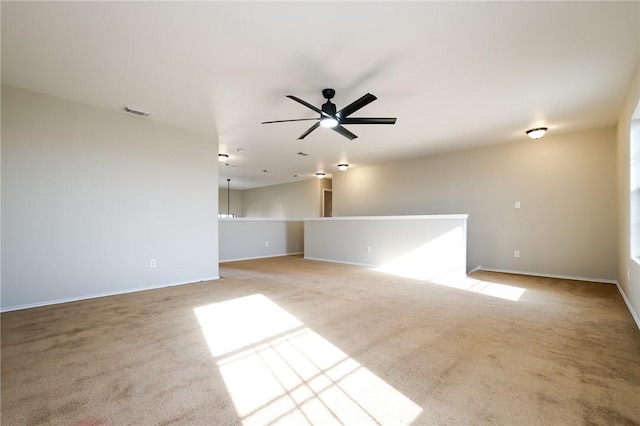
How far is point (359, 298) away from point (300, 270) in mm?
2196

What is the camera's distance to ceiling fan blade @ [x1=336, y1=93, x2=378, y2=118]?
2.64m

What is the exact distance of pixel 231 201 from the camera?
41.0 feet

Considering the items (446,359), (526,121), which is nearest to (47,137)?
(446,359)

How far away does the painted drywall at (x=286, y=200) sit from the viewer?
9.80m

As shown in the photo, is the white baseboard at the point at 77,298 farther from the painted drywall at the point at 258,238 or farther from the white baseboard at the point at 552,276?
the white baseboard at the point at 552,276

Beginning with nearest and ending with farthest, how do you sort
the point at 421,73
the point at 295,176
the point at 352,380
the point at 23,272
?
the point at 352,380 < the point at 421,73 < the point at 23,272 < the point at 295,176

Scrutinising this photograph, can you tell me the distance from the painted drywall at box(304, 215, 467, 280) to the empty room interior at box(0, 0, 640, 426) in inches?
2.2

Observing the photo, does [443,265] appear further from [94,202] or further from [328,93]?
[94,202]

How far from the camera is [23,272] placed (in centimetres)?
307

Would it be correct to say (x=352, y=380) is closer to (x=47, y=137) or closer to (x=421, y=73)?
(x=421, y=73)

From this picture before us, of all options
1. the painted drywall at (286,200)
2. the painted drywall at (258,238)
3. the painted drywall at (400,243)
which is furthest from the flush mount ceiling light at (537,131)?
the painted drywall at (286,200)

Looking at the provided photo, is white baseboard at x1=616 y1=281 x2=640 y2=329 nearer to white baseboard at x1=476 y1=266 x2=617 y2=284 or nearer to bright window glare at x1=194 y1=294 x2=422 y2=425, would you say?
white baseboard at x1=476 y1=266 x2=617 y2=284

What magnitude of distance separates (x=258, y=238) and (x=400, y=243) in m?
3.96

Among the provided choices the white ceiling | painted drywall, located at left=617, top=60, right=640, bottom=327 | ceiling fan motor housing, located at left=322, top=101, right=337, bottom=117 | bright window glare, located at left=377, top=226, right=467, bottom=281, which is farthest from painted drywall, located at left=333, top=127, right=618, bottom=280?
ceiling fan motor housing, located at left=322, top=101, right=337, bottom=117
